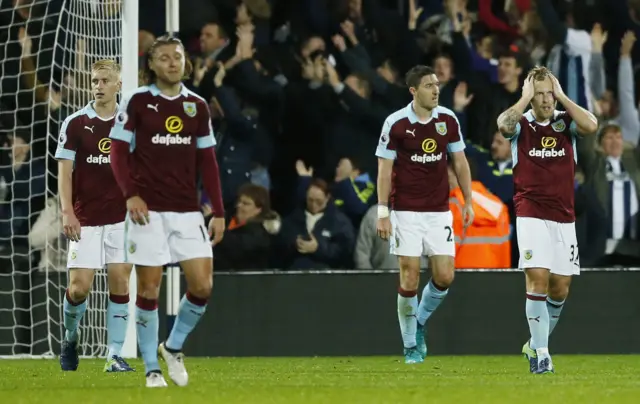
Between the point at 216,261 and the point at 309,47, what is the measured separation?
2.44m

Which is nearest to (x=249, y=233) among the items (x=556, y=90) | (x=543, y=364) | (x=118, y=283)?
(x=118, y=283)

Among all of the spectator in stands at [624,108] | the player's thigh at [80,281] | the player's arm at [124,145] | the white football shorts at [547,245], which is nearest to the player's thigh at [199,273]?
the player's arm at [124,145]

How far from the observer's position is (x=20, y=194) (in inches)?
527

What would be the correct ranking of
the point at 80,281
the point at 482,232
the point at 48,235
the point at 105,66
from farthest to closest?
the point at 482,232, the point at 48,235, the point at 80,281, the point at 105,66

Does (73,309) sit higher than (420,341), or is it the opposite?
(73,309)

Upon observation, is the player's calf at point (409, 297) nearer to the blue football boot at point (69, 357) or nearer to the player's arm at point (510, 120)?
the player's arm at point (510, 120)

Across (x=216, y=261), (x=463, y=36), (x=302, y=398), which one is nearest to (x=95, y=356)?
(x=216, y=261)

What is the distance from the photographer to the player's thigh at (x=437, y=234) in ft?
35.5

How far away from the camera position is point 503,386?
26.0ft

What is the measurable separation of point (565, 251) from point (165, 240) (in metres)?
3.18

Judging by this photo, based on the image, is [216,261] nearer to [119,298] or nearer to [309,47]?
[309,47]

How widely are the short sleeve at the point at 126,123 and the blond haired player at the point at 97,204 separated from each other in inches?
92.3

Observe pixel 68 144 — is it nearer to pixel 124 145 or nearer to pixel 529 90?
pixel 124 145

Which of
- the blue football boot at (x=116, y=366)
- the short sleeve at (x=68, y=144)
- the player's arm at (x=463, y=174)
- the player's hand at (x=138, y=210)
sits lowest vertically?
the blue football boot at (x=116, y=366)
